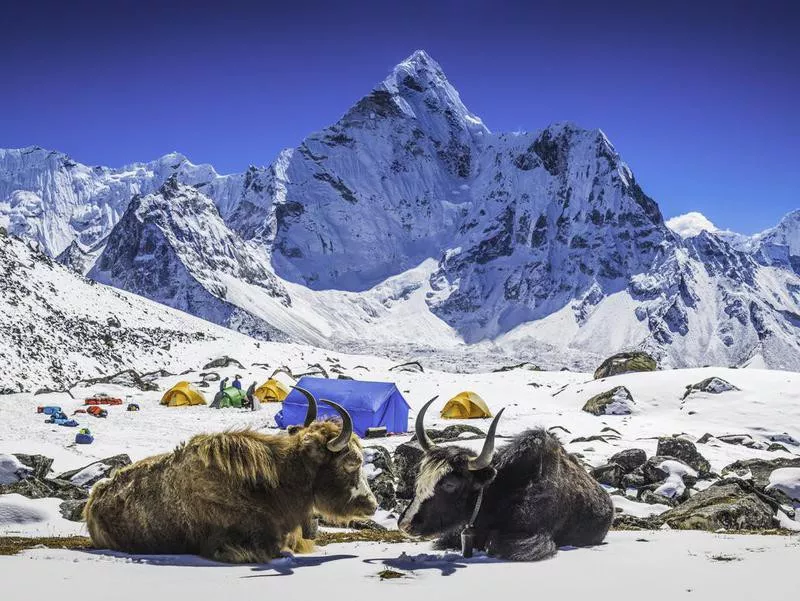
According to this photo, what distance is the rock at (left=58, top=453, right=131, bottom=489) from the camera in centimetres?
1387

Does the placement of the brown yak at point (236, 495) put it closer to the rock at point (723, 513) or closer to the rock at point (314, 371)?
the rock at point (723, 513)

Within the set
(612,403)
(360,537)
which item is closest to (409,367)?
(612,403)

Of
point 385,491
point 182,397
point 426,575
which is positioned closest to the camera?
point 426,575

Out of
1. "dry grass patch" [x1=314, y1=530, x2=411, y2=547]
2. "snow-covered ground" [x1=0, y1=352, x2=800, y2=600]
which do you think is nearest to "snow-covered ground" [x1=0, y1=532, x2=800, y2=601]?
"snow-covered ground" [x1=0, y1=352, x2=800, y2=600]

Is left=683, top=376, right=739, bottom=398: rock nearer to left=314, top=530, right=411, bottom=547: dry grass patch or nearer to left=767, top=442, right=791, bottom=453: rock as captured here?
left=767, top=442, right=791, bottom=453: rock

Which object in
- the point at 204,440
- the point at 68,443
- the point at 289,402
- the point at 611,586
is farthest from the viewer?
the point at 289,402

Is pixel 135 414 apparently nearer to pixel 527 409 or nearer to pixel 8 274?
pixel 527 409

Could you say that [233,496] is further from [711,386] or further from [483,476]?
[711,386]

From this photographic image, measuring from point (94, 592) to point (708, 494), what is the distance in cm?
938

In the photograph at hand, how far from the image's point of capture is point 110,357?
51.7m

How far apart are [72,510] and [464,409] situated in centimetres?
2390

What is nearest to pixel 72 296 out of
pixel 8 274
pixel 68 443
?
pixel 8 274

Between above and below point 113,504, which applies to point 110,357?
above

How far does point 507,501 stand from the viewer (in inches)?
277
